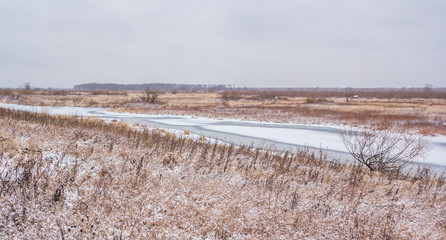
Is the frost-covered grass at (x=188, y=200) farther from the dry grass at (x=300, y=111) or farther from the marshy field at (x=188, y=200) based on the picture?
the dry grass at (x=300, y=111)

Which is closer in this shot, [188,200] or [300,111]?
[188,200]

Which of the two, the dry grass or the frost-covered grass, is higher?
the dry grass

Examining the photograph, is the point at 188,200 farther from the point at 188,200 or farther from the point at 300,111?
the point at 300,111

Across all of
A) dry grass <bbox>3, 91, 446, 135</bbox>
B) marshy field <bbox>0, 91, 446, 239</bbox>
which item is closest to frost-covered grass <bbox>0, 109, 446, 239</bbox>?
marshy field <bbox>0, 91, 446, 239</bbox>

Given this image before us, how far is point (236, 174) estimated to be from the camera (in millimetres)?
7730

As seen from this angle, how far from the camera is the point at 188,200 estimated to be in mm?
5895

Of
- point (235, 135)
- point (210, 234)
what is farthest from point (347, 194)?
point (235, 135)

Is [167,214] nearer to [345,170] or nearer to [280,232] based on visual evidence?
[280,232]

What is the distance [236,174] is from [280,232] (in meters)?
2.87

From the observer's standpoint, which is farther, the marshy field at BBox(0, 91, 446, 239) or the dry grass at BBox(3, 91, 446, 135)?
the dry grass at BBox(3, 91, 446, 135)

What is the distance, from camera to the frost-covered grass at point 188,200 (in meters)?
4.71

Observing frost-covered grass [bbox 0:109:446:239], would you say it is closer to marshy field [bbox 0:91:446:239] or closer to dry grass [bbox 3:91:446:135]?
marshy field [bbox 0:91:446:239]

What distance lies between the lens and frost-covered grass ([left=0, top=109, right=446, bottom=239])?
15.4 feet

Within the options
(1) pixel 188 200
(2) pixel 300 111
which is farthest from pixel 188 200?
(2) pixel 300 111
